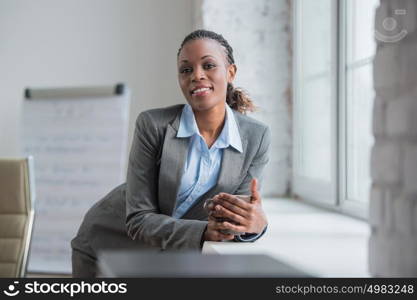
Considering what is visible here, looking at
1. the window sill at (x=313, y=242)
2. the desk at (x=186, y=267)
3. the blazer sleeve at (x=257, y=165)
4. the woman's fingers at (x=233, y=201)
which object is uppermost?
the desk at (x=186, y=267)

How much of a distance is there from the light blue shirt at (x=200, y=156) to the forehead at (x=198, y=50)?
145 mm

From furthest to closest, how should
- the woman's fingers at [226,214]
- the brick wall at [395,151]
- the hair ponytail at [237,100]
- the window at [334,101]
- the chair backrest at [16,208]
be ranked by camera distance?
the window at [334,101] < the chair backrest at [16,208] < the hair ponytail at [237,100] < the woman's fingers at [226,214] < the brick wall at [395,151]

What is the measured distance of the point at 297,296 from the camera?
0.60 meters

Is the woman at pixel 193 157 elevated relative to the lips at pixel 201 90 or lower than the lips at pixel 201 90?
lower

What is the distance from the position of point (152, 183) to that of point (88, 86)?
2.52 meters

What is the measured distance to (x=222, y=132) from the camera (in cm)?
152

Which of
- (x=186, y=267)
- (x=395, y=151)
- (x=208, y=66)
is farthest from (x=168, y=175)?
(x=186, y=267)

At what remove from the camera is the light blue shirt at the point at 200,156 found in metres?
1.51

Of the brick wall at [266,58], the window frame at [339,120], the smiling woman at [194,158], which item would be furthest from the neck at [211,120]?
the brick wall at [266,58]

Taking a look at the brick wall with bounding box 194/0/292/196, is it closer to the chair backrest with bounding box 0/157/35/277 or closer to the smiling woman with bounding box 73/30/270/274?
the chair backrest with bounding box 0/157/35/277

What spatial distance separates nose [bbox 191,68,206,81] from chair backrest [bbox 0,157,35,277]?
111 centimetres

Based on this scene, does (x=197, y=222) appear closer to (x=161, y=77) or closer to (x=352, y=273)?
(x=352, y=273)

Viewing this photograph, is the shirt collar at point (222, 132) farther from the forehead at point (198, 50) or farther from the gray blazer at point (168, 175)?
the forehead at point (198, 50)

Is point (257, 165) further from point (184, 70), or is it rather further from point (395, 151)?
point (395, 151)
